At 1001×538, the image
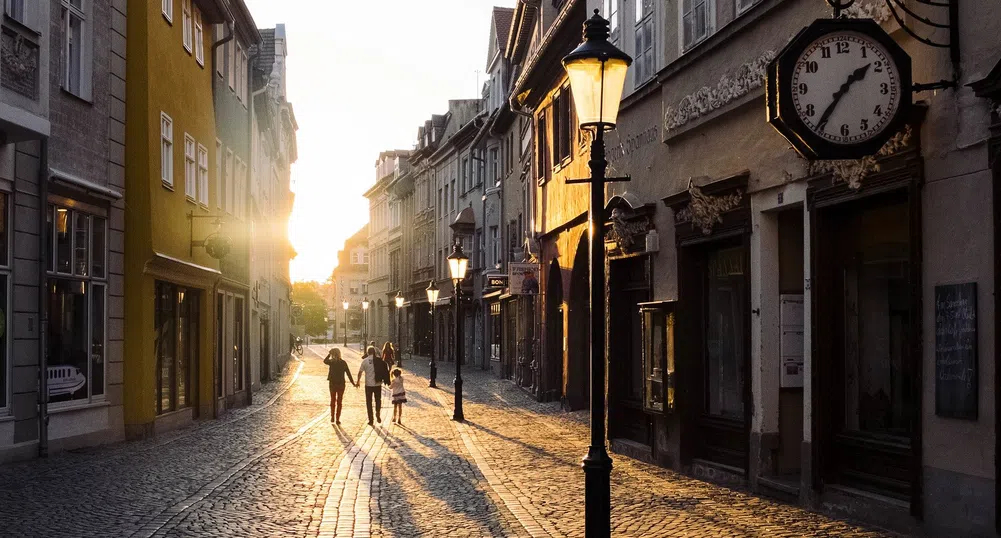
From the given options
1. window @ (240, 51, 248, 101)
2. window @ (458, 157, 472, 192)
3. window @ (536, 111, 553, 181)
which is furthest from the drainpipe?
window @ (458, 157, 472, 192)

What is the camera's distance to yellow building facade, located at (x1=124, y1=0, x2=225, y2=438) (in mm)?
20781

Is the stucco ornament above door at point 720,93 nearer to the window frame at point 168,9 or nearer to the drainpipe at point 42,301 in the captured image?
the drainpipe at point 42,301

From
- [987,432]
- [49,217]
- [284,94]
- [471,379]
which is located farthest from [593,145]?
[284,94]

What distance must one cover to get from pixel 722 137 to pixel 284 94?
46.2m

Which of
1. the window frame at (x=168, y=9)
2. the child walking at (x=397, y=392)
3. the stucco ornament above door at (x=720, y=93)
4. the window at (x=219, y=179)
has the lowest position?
the child walking at (x=397, y=392)

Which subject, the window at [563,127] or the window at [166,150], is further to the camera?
the window at [563,127]

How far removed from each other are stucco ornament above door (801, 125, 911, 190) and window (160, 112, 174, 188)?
522 inches

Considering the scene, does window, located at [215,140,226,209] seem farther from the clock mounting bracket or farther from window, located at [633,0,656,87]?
the clock mounting bracket

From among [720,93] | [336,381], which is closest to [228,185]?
[336,381]

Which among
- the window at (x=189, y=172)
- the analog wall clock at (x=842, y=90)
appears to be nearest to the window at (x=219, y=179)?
the window at (x=189, y=172)

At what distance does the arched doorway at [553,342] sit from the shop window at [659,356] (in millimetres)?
14805

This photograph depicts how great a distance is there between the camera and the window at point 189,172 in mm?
24688

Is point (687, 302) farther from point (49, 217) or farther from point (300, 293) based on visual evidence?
point (300, 293)

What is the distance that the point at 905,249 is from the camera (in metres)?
11.1
